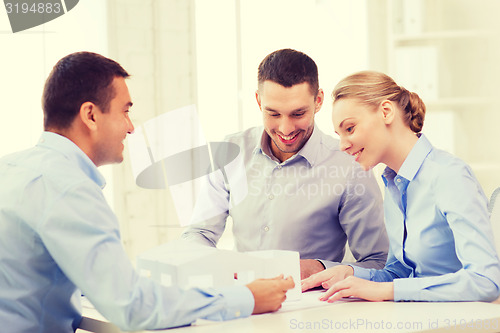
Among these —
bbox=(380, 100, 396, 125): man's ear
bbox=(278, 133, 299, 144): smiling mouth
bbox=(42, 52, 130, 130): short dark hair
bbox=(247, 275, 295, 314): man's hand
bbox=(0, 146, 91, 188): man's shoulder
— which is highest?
bbox=(42, 52, 130, 130): short dark hair

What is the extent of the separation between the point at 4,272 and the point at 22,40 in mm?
2180

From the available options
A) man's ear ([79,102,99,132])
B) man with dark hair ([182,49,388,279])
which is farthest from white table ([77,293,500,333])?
man with dark hair ([182,49,388,279])

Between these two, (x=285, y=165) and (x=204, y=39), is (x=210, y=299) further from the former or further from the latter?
(x=204, y=39)

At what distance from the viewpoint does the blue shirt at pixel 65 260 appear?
42.6 inches


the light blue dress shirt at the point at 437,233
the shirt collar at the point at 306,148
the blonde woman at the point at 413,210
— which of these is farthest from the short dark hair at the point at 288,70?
the light blue dress shirt at the point at 437,233

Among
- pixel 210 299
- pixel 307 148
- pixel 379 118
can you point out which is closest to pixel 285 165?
pixel 307 148

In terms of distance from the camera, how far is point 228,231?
12.6ft

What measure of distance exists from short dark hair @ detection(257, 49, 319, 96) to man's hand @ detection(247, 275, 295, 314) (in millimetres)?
838

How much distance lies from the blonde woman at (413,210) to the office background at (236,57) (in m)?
1.98

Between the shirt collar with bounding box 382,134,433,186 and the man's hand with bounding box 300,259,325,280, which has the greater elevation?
the shirt collar with bounding box 382,134,433,186

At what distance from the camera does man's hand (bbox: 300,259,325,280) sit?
164 cm

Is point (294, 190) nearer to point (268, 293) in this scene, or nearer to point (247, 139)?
point (247, 139)

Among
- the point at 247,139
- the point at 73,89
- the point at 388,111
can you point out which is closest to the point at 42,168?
the point at 73,89

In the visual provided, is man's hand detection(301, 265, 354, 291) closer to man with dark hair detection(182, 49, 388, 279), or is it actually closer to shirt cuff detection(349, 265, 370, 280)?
shirt cuff detection(349, 265, 370, 280)
